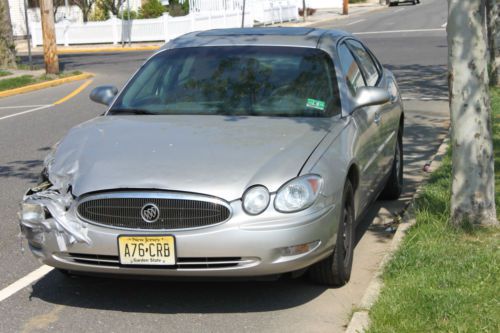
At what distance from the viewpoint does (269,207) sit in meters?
4.91

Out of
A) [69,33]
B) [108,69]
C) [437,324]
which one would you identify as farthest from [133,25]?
[437,324]

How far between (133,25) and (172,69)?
32525 millimetres

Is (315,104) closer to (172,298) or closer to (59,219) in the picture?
(172,298)

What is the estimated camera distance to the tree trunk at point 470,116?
6.17 m

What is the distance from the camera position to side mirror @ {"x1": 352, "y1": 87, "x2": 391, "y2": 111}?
6.19m

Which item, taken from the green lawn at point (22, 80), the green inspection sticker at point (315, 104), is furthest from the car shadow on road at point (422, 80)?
the green inspection sticker at point (315, 104)

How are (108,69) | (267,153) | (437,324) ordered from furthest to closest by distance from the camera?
(108,69), (267,153), (437,324)

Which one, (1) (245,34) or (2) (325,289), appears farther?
(1) (245,34)

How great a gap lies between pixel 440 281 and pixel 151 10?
4013 cm

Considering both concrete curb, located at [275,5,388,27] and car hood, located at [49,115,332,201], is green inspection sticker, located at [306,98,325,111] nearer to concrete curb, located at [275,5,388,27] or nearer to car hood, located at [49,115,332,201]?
car hood, located at [49,115,332,201]

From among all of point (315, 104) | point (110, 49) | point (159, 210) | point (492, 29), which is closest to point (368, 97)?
point (315, 104)

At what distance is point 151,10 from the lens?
44094 millimetres

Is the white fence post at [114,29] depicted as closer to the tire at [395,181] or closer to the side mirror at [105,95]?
the tire at [395,181]

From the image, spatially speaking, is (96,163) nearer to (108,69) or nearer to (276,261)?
(276,261)
